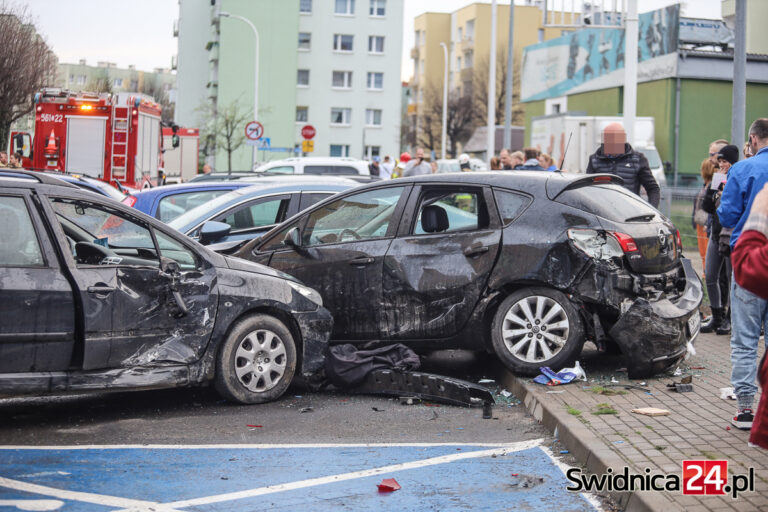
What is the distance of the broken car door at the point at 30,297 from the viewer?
6441mm

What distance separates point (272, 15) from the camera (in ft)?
231

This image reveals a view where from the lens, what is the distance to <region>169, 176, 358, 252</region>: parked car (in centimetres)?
1076

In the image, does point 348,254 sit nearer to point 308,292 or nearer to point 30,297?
point 308,292

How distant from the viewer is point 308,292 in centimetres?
792

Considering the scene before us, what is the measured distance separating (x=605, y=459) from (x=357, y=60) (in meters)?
69.3

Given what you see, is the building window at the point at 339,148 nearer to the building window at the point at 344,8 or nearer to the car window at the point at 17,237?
the building window at the point at 344,8

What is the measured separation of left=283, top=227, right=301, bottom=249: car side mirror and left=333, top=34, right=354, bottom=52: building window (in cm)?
6612

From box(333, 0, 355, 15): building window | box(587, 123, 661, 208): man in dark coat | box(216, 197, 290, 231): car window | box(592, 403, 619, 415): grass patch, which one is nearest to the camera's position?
box(592, 403, 619, 415): grass patch

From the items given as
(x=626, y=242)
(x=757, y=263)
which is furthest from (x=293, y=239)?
(x=757, y=263)

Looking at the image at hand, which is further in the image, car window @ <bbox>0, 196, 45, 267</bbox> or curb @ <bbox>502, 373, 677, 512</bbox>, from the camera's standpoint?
car window @ <bbox>0, 196, 45, 267</bbox>

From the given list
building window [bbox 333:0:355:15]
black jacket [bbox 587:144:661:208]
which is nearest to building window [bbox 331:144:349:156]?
building window [bbox 333:0:355:15]

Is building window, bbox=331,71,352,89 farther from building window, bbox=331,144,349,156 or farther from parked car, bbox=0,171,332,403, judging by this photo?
parked car, bbox=0,171,332,403

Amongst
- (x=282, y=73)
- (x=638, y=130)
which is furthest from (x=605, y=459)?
(x=282, y=73)

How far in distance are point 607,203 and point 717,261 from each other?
2.80 m
